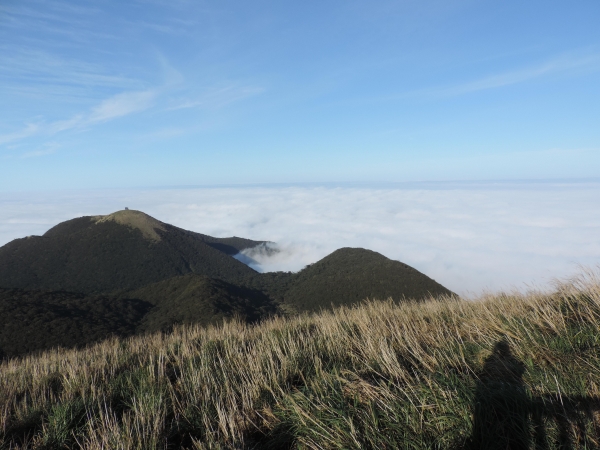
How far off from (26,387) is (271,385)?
3.75 meters

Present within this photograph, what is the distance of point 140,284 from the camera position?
53.1 metres

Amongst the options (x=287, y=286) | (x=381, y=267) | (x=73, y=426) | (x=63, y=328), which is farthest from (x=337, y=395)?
(x=287, y=286)

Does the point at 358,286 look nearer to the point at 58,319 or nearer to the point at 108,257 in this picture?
the point at 58,319

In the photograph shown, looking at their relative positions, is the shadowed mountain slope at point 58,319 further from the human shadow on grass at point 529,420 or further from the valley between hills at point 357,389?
the human shadow on grass at point 529,420

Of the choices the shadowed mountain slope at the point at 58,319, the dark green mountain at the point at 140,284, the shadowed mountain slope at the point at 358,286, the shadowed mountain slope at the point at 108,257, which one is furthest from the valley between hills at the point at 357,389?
the shadowed mountain slope at the point at 108,257

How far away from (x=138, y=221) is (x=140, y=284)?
59.8 feet

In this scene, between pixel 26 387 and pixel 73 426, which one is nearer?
pixel 73 426

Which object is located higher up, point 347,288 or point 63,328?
point 63,328

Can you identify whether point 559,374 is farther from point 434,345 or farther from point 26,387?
point 26,387

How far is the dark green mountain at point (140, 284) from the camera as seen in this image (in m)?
26.3

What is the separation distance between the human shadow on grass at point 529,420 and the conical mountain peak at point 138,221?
66157 mm

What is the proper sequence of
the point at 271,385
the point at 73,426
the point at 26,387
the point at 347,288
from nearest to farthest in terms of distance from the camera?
1. the point at 73,426
2. the point at 271,385
3. the point at 26,387
4. the point at 347,288

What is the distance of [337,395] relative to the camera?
119 inches

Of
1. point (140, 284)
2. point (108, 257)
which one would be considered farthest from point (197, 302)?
point (108, 257)
